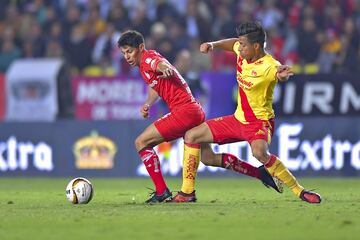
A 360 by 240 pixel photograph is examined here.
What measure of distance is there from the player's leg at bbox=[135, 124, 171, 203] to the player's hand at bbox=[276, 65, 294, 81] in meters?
1.73

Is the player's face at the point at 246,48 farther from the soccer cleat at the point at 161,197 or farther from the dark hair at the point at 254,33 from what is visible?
the soccer cleat at the point at 161,197

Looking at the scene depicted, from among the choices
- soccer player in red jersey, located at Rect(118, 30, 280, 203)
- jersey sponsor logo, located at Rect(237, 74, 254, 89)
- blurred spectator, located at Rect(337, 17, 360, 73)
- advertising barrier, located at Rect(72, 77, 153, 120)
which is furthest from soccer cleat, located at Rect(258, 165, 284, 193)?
blurred spectator, located at Rect(337, 17, 360, 73)

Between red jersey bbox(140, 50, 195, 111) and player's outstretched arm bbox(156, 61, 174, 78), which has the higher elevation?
player's outstretched arm bbox(156, 61, 174, 78)

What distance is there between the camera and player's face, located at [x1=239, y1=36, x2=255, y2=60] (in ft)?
37.6

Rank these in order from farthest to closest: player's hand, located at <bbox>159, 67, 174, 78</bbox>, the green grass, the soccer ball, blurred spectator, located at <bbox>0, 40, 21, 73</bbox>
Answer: blurred spectator, located at <bbox>0, 40, 21, 73</bbox> < the soccer ball < player's hand, located at <bbox>159, 67, 174, 78</bbox> < the green grass

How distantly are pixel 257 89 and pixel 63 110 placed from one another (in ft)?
29.2

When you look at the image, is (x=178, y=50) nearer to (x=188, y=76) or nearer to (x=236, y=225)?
(x=188, y=76)

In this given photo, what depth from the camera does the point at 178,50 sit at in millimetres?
20531

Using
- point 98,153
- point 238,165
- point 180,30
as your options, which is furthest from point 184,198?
point 180,30

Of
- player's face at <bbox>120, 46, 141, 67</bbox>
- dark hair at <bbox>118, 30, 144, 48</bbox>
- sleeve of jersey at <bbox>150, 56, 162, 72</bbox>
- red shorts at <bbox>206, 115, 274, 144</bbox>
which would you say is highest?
dark hair at <bbox>118, 30, 144, 48</bbox>

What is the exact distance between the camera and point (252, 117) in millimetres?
11648

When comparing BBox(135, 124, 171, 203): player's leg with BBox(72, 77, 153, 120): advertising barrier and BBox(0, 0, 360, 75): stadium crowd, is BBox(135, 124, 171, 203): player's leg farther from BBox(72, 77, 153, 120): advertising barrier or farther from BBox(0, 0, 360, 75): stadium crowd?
BBox(0, 0, 360, 75): stadium crowd

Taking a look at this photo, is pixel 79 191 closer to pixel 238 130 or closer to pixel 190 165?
pixel 190 165

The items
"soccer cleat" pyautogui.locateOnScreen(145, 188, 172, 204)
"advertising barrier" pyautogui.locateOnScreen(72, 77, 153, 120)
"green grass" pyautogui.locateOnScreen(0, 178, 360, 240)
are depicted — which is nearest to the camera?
"green grass" pyautogui.locateOnScreen(0, 178, 360, 240)
